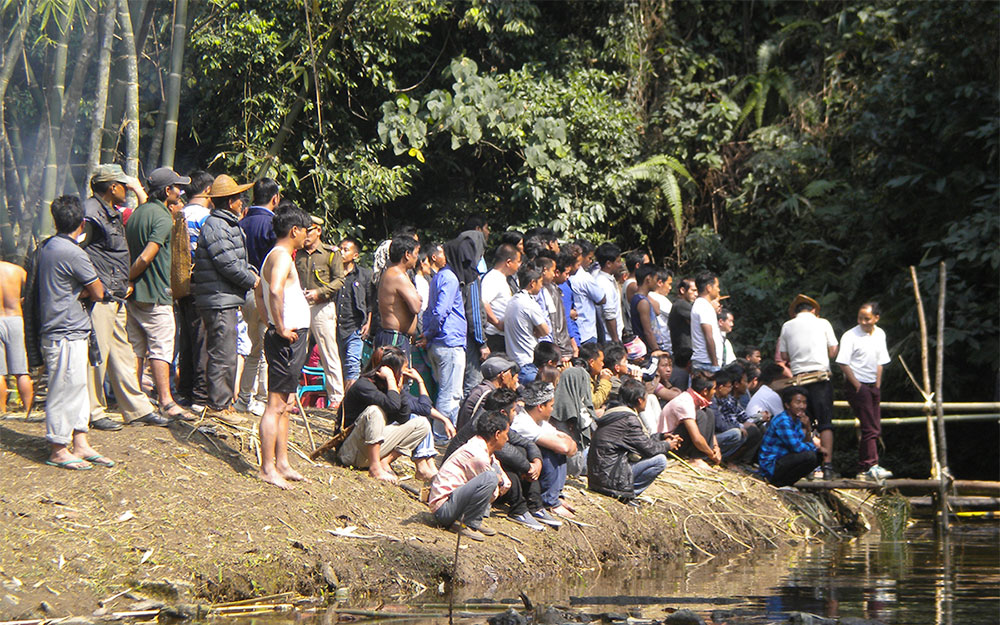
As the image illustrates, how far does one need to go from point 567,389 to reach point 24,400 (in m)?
4.52

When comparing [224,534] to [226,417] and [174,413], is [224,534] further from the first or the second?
[226,417]

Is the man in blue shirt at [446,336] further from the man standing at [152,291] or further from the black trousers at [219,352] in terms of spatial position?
the man standing at [152,291]

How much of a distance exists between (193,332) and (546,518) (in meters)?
3.17

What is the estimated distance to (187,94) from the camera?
16.1 metres

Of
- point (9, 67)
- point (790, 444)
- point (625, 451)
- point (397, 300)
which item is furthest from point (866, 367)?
point (9, 67)

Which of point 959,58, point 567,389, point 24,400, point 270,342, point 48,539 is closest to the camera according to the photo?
point 48,539

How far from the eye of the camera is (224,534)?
7.82 meters

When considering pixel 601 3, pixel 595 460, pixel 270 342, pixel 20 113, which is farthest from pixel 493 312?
pixel 601 3

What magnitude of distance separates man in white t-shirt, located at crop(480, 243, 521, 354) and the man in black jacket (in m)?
1.54

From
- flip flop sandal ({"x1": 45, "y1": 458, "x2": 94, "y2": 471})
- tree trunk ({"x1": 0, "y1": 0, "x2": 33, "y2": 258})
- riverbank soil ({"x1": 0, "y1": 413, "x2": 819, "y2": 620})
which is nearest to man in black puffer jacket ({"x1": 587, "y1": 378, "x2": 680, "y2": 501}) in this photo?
riverbank soil ({"x1": 0, "y1": 413, "x2": 819, "y2": 620})

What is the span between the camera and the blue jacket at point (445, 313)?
10.3 metres

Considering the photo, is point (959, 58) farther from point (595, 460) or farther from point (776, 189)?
point (595, 460)

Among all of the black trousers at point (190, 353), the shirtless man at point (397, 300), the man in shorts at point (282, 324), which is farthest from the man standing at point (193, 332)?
the shirtless man at point (397, 300)

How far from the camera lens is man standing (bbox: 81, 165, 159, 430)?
8.46 meters
